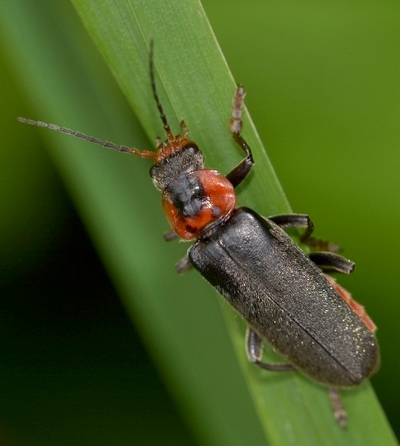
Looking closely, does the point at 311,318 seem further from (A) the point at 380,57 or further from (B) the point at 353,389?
(A) the point at 380,57

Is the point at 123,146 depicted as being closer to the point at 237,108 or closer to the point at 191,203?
the point at 191,203

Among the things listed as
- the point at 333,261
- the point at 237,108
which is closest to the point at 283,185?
the point at 333,261

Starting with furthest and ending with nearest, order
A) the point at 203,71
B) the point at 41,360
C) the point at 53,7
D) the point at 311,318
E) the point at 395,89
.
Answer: the point at 41,360 < the point at 395,89 < the point at 311,318 < the point at 53,7 < the point at 203,71

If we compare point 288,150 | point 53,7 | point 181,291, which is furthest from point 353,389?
point 53,7

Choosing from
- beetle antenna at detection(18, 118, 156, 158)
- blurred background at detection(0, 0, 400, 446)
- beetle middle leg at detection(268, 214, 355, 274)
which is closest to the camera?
beetle antenna at detection(18, 118, 156, 158)

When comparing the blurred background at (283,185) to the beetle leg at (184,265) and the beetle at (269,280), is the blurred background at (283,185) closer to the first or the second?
the beetle leg at (184,265)

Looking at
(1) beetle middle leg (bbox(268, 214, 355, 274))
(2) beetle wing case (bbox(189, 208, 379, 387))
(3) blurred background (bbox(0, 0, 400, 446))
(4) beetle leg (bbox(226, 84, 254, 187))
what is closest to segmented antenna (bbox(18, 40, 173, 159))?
(3) blurred background (bbox(0, 0, 400, 446))

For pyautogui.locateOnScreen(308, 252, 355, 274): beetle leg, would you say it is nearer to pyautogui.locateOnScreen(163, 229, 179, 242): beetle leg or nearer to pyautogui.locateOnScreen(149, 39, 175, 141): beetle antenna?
pyautogui.locateOnScreen(163, 229, 179, 242): beetle leg
